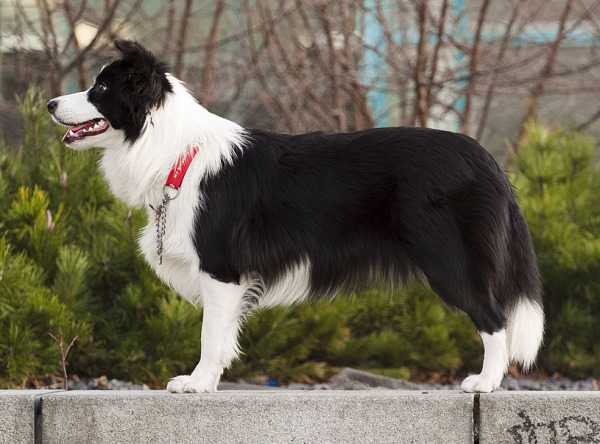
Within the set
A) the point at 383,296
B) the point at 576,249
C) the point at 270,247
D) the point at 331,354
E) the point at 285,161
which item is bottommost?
the point at 331,354

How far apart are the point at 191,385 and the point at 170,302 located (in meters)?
1.65

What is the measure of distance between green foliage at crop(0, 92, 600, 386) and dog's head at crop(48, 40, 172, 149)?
61.8 inches

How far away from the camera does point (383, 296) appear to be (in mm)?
6543

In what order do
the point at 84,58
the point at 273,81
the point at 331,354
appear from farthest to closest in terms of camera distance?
the point at 273,81 < the point at 84,58 < the point at 331,354

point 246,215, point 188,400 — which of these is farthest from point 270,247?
point 188,400

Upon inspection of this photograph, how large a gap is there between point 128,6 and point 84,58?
3.07 metres

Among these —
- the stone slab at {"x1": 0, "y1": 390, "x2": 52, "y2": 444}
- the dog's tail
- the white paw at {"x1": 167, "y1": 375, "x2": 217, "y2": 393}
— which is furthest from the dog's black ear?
the dog's tail

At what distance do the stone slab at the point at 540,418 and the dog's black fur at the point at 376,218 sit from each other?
1.11 ft

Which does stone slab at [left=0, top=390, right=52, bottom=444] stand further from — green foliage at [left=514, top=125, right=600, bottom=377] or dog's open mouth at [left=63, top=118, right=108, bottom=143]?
green foliage at [left=514, top=125, right=600, bottom=377]

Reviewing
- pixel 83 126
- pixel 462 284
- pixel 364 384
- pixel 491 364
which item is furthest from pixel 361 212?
pixel 364 384

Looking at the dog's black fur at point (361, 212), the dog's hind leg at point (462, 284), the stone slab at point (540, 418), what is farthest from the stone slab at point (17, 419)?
the stone slab at point (540, 418)

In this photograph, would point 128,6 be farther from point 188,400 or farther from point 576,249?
point 188,400

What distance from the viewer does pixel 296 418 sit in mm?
3850

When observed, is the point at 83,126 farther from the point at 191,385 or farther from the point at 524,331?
the point at 524,331
